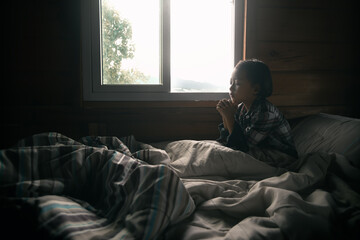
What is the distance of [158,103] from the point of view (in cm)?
169

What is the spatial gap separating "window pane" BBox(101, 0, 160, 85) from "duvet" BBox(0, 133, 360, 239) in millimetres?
982

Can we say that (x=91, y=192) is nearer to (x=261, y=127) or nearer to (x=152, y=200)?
(x=152, y=200)

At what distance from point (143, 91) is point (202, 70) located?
0.41 metres

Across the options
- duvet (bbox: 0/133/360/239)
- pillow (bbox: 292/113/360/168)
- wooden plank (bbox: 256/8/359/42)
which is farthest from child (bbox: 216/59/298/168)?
wooden plank (bbox: 256/8/359/42)

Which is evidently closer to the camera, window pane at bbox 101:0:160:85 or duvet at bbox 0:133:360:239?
duvet at bbox 0:133:360:239

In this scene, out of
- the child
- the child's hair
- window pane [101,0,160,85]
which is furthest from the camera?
window pane [101,0,160,85]

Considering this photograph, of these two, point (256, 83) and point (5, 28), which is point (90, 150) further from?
point (5, 28)

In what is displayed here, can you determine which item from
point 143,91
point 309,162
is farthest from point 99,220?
point 143,91

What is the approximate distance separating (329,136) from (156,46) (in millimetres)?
1106

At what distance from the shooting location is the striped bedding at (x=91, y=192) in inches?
21.4

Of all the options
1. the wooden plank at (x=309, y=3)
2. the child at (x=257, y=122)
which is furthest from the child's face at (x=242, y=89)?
the wooden plank at (x=309, y=3)

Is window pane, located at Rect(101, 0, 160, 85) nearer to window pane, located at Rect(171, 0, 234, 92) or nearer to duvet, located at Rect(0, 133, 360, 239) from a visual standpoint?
window pane, located at Rect(171, 0, 234, 92)

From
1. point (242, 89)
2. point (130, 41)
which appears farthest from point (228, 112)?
point (130, 41)

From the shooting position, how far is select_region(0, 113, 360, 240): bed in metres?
0.55
